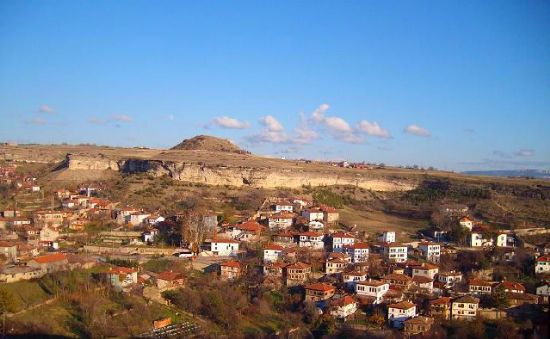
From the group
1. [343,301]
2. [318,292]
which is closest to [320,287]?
[318,292]

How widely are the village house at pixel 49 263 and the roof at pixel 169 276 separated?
3.20 metres

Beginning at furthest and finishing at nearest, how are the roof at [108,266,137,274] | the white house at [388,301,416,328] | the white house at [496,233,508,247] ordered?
1. the white house at [496,233,508,247]
2. the roof at [108,266,137,274]
3. the white house at [388,301,416,328]

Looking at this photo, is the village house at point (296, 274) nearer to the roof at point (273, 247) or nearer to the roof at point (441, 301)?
the roof at point (273, 247)

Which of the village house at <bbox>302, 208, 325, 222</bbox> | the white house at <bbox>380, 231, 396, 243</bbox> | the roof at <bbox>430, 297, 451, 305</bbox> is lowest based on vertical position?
the roof at <bbox>430, 297, 451, 305</bbox>

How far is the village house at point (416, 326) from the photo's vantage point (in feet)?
53.6

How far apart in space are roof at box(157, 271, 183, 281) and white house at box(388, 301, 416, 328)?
6.82 metres

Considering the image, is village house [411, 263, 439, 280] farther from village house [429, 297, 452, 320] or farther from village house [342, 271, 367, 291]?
village house [429, 297, 452, 320]

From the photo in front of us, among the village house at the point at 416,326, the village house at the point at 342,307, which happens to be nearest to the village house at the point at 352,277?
the village house at the point at 342,307

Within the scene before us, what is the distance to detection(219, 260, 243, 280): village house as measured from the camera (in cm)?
2022

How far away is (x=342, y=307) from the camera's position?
17.5 metres

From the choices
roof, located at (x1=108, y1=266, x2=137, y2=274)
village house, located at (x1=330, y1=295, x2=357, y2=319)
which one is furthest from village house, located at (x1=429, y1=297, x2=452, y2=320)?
roof, located at (x1=108, y1=266, x2=137, y2=274)

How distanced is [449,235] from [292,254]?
25.9 feet

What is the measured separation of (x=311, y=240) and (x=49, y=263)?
33.9ft

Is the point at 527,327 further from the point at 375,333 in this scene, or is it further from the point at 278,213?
the point at 278,213
